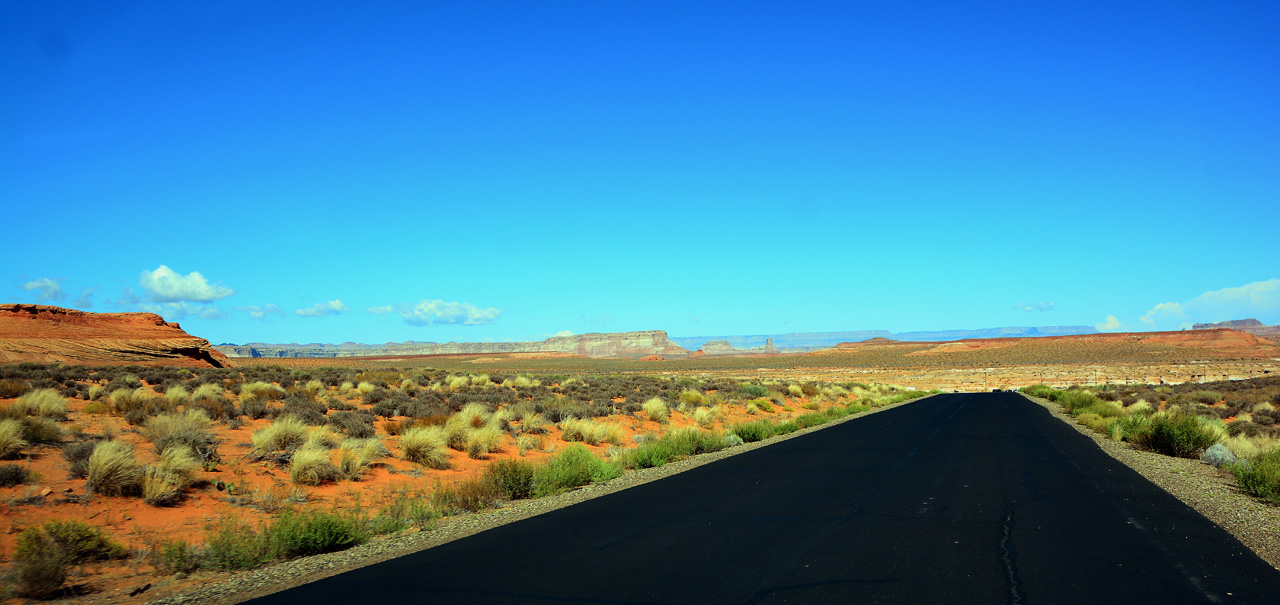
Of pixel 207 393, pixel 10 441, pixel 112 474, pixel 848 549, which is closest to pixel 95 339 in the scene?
pixel 207 393

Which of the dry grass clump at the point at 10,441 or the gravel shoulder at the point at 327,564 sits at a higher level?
the dry grass clump at the point at 10,441

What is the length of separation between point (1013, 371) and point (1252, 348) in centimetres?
6026

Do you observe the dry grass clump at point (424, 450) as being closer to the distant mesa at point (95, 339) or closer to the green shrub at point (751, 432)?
the green shrub at point (751, 432)

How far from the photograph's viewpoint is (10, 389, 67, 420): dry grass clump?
1375cm

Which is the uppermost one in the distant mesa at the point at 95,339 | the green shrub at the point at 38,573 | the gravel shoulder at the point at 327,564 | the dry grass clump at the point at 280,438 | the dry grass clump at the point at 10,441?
the distant mesa at the point at 95,339

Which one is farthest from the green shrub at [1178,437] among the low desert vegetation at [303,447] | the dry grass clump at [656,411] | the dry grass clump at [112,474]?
the dry grass clump at [112,474]

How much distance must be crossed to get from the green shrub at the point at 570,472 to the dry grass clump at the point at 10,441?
8.57 meters

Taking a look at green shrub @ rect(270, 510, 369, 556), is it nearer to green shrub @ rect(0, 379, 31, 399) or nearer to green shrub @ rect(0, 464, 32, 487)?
green shrub @ rect(0, 464, 32, 487)

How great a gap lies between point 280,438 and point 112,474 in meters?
3.95

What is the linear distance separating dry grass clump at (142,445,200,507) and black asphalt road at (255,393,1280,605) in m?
4.98

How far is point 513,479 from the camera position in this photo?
38.0ft

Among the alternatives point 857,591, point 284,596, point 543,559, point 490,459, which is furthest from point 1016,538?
point 490,459

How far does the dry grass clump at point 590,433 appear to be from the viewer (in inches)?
746

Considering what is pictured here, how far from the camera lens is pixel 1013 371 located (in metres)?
88.8
